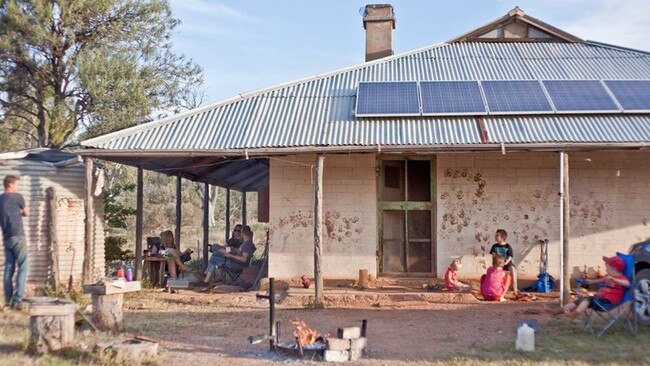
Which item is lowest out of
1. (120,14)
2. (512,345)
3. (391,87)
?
(512,345)

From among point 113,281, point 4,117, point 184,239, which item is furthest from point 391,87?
point 184,239

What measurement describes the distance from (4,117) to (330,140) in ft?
54.8

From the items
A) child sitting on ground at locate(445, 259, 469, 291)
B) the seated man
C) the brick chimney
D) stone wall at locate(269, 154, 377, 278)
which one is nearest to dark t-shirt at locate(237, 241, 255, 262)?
the seated man

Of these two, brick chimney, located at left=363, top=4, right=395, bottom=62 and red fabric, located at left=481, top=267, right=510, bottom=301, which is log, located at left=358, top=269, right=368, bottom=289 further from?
brick chimney, located at left=363, top=4, right=395, bottom=62

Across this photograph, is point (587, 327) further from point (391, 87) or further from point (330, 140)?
point (391, 87)

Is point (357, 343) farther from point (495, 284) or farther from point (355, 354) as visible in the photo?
point (495, 284)

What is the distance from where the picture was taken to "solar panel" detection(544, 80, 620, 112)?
1182cm

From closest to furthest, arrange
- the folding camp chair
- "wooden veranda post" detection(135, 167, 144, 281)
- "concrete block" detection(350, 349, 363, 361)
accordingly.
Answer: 1. "concrete block" detection(350, 349, 363, 361)
2. the folding camp chair
3. "wooden veranda post" detection(135, 167, 144, 281)

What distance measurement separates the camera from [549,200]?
12.3m

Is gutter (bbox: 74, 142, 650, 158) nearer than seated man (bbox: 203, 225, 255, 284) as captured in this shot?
Yes

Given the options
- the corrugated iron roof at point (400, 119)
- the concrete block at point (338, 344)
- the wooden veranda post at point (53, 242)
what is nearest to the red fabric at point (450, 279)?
the corrugated iron roof at point (400, 119)

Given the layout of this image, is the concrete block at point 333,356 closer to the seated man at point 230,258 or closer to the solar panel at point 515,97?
the solar panel at point 515,97

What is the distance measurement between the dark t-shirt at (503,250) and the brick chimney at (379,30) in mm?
5976

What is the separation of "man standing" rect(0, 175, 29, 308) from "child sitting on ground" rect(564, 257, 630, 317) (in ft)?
24.4
